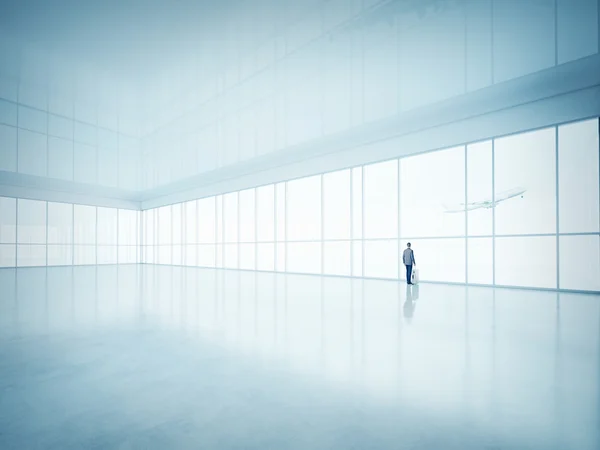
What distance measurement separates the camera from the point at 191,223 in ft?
86.7

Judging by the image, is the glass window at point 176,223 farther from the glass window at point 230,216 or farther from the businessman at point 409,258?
the businessman at point 409,258

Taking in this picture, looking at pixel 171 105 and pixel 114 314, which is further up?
pixel 171 105

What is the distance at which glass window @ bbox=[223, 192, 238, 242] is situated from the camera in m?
22.6

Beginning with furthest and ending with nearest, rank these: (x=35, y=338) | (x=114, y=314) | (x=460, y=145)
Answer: (x=460, y=145)
(x=114, y=314)
(x=35, y=338)

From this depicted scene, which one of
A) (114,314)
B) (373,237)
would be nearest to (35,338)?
(114,314)

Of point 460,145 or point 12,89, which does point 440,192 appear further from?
point 12,89

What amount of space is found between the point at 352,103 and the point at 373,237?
6943 millimetres

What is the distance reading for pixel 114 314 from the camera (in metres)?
7.12

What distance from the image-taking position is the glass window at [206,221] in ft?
80.2

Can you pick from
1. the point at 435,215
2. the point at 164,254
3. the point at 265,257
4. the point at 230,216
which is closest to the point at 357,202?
the point at 435,215

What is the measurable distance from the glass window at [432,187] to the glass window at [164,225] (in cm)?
2063

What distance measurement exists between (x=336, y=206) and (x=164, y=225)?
18532mm

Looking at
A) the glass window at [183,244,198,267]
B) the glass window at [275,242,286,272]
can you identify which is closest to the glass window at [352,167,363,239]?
the glass window at [275,242,286,272]

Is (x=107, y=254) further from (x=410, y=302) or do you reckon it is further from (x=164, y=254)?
(x=410, y=302)
